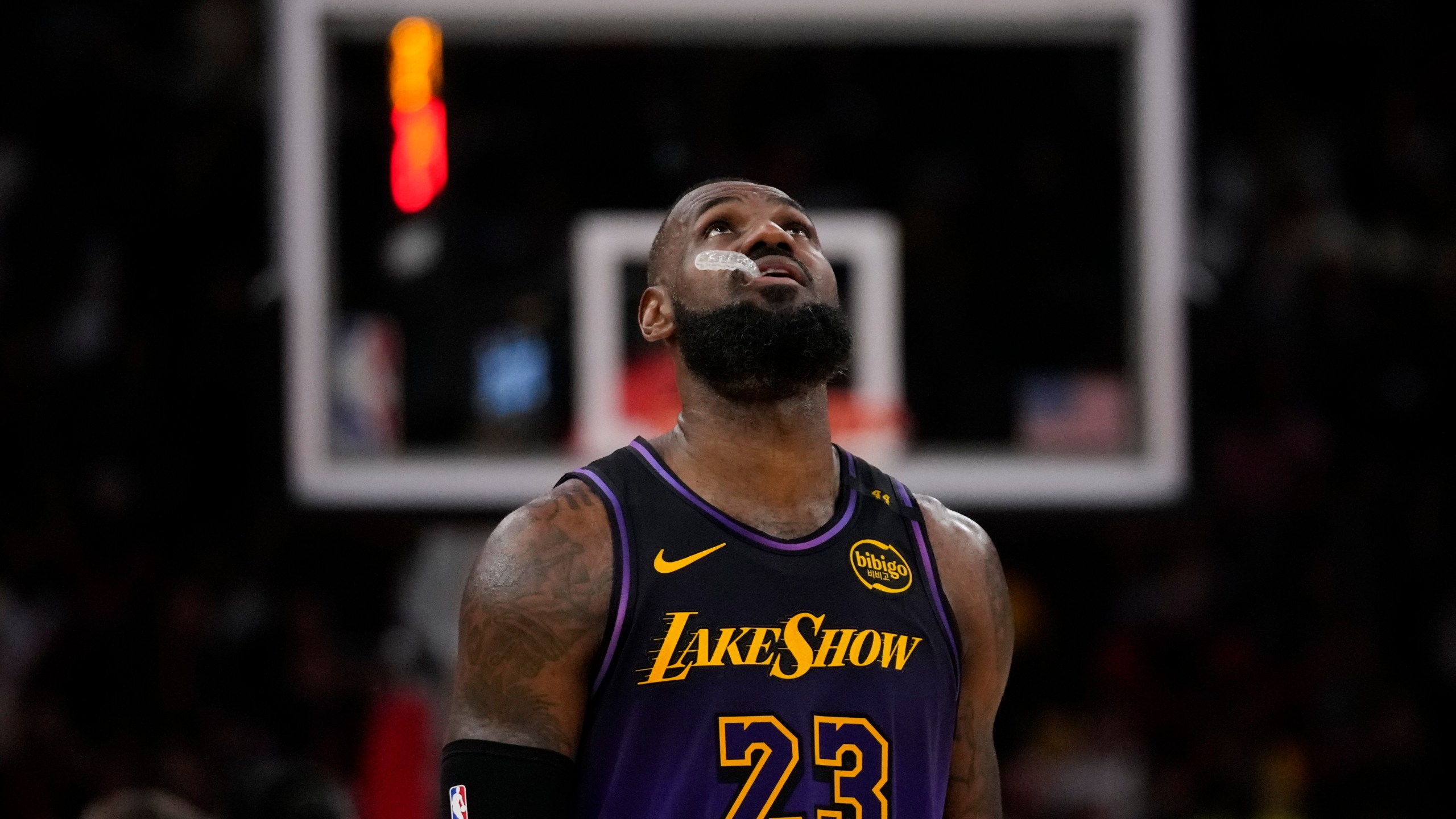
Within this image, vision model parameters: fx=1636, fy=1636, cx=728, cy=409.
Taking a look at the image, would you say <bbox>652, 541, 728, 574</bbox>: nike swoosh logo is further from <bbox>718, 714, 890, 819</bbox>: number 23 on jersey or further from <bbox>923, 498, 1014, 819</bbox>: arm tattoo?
<bbox>923, 498, 1014, 819</bbox>: arm tattoo

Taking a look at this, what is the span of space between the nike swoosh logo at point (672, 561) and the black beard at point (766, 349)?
1.06ft

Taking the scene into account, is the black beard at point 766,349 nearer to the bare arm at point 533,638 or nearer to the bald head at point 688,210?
the bald head at point 688,210

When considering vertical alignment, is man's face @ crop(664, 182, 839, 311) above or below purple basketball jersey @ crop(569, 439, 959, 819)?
above

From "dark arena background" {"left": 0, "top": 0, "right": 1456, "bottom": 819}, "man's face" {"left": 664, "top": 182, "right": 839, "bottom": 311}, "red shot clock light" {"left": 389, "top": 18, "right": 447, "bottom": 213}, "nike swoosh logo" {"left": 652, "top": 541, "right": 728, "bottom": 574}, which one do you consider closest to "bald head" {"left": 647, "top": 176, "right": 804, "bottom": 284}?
"man's face" {"left": 664, "top": 182, "right": 839, "bottom": 311}

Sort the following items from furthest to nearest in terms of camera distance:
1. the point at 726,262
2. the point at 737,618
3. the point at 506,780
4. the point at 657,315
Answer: the point at 657,315 < the point at 726,262 < the point at 737,618 < the point at 506,780

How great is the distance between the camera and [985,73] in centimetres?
621

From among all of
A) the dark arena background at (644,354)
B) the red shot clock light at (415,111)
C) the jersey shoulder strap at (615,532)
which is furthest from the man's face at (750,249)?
the red shot clock light at (415,111)

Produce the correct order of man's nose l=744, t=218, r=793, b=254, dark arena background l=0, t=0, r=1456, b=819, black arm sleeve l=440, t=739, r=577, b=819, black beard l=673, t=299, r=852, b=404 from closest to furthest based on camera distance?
black arm sleeve l=440, t=739, r=577, b=819, black beard l=673, t=299, r=852, b=404, man's nose l=744, t=218, r=793, b=254, dark arena background l=0, t=0, r=1456, b=819

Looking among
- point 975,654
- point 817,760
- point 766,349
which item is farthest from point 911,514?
point 817,760

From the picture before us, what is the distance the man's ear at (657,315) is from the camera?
3.00 meters

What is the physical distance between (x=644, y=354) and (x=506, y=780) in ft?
11.1

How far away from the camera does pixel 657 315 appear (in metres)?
3.04

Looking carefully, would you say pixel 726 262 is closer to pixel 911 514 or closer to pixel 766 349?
pixel 766 349

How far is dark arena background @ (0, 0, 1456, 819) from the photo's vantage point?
19.5 feet
